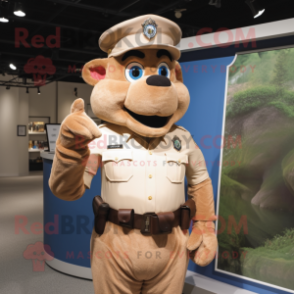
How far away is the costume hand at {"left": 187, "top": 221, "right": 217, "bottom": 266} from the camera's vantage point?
173cm

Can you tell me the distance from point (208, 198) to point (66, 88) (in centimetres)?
1041

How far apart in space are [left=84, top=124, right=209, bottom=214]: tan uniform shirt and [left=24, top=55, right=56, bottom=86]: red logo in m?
8.47

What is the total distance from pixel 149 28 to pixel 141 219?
92 cm

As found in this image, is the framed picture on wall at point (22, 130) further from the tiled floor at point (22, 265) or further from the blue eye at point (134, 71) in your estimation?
the blue eye at point (134, 71)

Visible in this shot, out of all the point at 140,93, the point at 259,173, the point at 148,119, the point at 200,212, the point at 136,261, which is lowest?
the point at 136,261

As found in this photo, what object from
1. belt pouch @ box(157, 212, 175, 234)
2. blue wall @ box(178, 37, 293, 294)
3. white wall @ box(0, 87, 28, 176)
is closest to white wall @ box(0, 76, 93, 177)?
white wall @ box(0, 87, 28, 176)

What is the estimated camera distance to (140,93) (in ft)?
4.93

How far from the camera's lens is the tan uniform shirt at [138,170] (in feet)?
5.17

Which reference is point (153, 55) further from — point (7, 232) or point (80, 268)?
point (7, 232)

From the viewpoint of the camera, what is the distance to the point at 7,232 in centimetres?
434

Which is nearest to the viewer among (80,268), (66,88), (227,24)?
Answer: (80,268)

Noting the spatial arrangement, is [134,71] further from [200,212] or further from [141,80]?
[200,212]

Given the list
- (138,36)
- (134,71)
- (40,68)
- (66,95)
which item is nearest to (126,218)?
(134,71)

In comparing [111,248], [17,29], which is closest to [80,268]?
[111,248]
